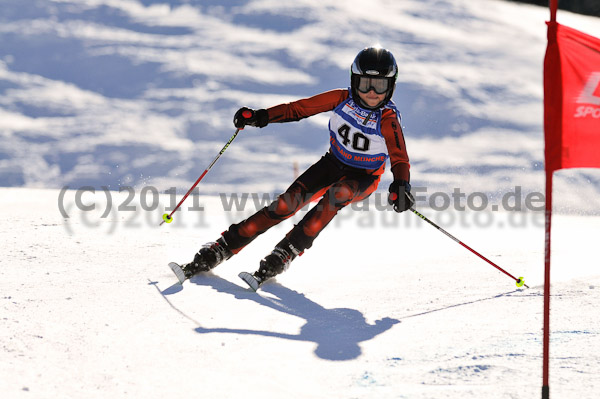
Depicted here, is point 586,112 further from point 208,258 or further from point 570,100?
point 208,258

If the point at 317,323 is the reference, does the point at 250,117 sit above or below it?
above

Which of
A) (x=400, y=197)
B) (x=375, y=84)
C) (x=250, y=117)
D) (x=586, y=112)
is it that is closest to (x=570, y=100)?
(x=586, y=112)

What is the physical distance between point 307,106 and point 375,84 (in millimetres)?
639

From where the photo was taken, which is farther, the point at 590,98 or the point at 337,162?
the point at 337,162

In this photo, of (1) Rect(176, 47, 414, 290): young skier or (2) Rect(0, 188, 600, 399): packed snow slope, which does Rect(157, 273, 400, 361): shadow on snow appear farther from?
(1) Rect(176, 47, 414, 290): young skier

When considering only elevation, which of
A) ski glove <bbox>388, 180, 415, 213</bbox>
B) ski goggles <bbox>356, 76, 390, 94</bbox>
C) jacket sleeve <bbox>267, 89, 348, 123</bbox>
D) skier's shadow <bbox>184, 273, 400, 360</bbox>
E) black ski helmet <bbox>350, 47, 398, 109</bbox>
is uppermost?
black ski helmet <bbox>350, 47, 398, 109</bbox>

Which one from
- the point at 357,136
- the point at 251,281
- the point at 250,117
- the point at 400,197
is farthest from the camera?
the point at 250,117

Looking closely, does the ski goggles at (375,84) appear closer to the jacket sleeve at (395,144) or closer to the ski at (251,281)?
the jacket sleeve at (395,144)

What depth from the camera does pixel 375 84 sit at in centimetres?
446

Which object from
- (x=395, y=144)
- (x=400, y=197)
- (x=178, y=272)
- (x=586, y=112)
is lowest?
(x=178, y=272)

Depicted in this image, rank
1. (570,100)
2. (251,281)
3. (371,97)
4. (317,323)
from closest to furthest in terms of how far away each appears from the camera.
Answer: (570,100) → (317,323) → (251,281) → (371,97)

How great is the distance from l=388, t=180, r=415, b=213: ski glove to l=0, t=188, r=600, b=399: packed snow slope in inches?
24.9

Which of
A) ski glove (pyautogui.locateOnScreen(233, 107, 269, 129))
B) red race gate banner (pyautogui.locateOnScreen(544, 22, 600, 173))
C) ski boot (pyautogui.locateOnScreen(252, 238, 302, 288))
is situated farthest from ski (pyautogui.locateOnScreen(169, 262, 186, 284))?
red race gate banner (pyautogui.locateOnScreen(544, 22, 600, 173))

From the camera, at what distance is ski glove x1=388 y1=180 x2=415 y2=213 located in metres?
4.07
